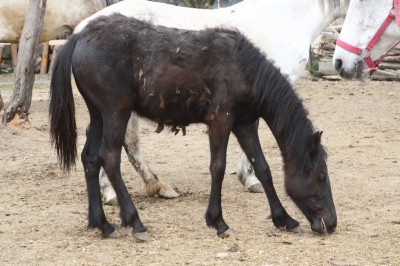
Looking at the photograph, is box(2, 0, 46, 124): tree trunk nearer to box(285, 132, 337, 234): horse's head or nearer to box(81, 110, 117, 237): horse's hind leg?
box(81, 110, 117, 237): horse's hind leg

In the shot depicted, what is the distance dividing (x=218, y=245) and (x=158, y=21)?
1538 mm

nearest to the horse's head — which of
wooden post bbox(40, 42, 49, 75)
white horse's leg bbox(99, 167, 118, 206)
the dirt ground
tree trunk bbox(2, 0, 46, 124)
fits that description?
the dirt ground

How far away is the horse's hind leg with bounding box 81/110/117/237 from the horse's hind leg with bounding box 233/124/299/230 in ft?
3.10

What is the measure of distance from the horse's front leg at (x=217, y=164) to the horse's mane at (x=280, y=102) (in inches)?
12.3

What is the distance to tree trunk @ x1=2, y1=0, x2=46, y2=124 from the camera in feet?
29.2

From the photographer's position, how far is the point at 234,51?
17.0 ft

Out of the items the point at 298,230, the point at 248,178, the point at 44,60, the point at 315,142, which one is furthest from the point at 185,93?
the point at 44,60

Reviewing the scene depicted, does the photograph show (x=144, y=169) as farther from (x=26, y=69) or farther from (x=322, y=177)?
(x=26, y=69)

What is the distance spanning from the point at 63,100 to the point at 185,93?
31.5 inches

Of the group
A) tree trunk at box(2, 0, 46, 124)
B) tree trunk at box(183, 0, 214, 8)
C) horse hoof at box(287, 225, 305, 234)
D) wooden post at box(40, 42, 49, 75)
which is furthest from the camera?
tree trunk at box(183, 0, 214, 8)

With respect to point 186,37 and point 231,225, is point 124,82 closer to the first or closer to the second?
point 186,37

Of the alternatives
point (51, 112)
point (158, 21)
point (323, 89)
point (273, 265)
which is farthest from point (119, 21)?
point (323, 89)

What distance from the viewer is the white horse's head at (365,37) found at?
500cm

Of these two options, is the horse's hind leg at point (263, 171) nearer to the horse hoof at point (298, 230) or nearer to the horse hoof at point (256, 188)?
the horse hoof at point (298, 230)
